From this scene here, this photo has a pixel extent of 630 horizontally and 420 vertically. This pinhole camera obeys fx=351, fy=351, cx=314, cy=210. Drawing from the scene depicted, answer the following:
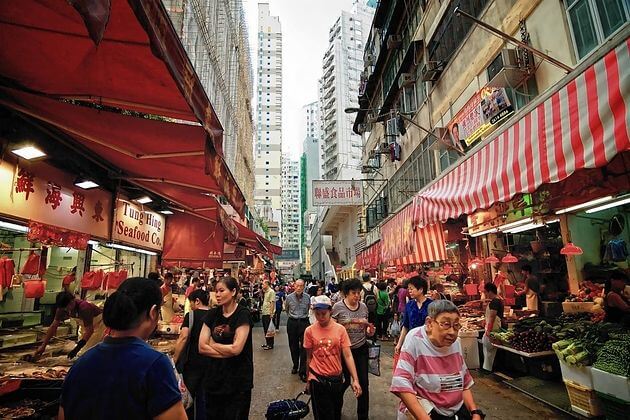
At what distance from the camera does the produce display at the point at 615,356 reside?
14.6 feet

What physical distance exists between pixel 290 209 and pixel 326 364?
13027 centimetres

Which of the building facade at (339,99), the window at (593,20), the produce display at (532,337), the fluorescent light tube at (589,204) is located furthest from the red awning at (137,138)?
the building facade at (339,99)

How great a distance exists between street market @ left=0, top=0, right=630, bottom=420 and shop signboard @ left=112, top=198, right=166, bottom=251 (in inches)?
2.7

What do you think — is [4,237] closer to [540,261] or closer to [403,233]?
[403,233]

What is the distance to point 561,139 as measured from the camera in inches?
150

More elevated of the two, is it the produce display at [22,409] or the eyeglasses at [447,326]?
the eyeglasses at [447,326]

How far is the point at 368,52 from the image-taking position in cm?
2608

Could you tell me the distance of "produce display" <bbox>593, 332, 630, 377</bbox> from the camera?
4453 millimetres

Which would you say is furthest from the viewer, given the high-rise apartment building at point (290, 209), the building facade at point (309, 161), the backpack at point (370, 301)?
the high-rise apartment building at point (290, 209)

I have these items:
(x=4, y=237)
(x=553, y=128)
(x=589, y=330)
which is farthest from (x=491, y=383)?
(x=4, y=237)

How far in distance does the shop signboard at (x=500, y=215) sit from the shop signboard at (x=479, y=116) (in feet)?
6.27

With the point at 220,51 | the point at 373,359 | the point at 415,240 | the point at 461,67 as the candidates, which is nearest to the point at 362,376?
the point at 373,359

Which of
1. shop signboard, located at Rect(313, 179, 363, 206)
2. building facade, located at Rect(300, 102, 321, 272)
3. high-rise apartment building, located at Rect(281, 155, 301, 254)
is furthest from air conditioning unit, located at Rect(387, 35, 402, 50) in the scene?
high-rise apartment building, located at Rect(281, 155, 301, 254)

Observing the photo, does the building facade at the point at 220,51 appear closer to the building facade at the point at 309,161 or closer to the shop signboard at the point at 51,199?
the shop signboard at the point at 51,199
